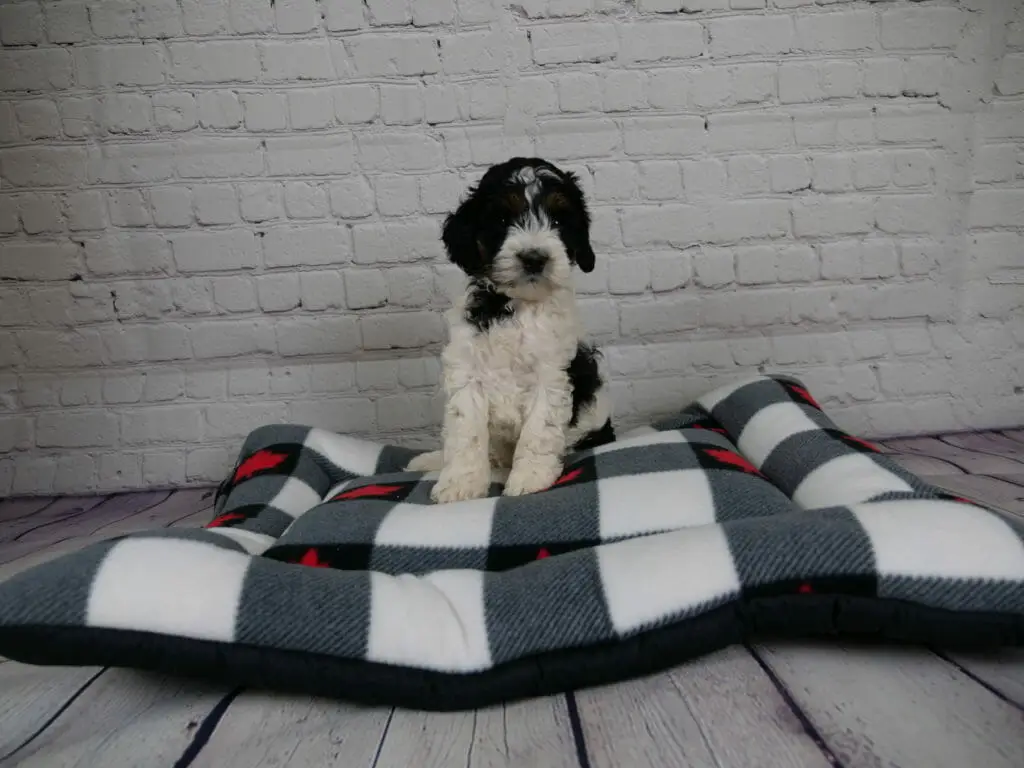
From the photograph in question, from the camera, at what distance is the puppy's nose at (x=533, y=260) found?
75.4 inches

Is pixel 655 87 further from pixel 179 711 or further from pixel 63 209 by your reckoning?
pixel 179 711

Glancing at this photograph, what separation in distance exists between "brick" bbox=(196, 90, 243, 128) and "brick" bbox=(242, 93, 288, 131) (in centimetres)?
3

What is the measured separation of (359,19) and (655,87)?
1116 millimetres

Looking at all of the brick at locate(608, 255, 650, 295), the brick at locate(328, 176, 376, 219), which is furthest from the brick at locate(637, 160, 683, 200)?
the brick at locate(328, 176, 376, 219)

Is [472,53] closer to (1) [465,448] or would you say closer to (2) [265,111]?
(2) [265,111]

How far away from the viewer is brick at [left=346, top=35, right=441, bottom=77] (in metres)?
2.71

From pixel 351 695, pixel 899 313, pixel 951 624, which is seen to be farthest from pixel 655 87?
pixel 351 695

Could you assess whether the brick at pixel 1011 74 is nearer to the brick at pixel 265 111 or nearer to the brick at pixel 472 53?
the brick at pixel 472 53

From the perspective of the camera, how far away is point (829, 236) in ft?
9.51

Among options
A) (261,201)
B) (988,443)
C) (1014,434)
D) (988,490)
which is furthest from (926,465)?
(261,201)

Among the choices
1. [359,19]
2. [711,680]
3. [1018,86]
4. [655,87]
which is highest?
[359,19]

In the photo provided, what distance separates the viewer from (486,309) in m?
2.06

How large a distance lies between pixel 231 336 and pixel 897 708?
2.52m

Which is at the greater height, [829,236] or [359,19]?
[359,19]
